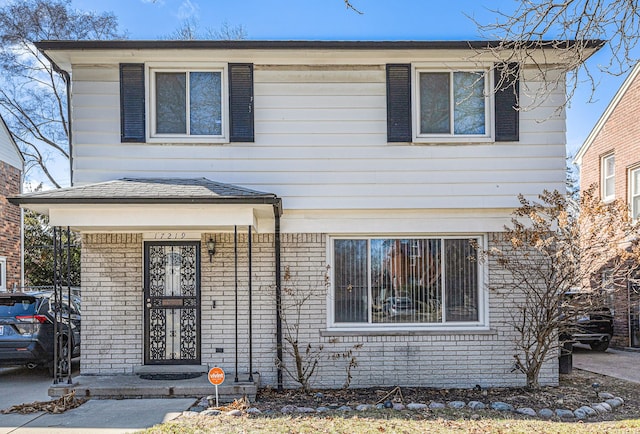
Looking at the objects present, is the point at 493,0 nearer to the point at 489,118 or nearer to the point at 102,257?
the point at 489,118

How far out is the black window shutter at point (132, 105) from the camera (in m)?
7.80

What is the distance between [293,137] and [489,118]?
9.94ft

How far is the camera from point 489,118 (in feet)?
26.2

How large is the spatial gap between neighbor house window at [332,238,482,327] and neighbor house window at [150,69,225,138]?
9.07 feet

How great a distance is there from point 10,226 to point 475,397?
555 inches

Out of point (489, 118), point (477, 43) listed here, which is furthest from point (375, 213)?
point (477, 43)

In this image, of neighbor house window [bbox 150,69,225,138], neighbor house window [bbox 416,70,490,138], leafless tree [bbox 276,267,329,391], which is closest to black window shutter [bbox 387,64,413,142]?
neighbor house window [bbox 416,70,490,138]

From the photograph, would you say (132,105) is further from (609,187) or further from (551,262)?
(609,187)

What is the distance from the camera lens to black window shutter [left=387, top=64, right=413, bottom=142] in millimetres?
7918

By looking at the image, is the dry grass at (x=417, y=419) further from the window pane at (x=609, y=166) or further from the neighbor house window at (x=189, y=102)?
the window pane at (x=609, y=166)

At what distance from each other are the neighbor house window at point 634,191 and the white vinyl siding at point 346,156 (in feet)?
21.2

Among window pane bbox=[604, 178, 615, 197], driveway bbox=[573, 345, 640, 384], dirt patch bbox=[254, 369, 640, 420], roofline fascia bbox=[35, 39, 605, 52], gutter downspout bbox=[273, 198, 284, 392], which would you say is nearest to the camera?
dirt patch bbox=[254, 369, 640, 420]

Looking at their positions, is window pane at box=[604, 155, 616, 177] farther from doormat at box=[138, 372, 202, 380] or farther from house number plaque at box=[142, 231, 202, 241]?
doormat at box=[138, 372, 202, 380]

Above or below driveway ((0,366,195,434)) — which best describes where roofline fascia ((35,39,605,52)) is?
above
